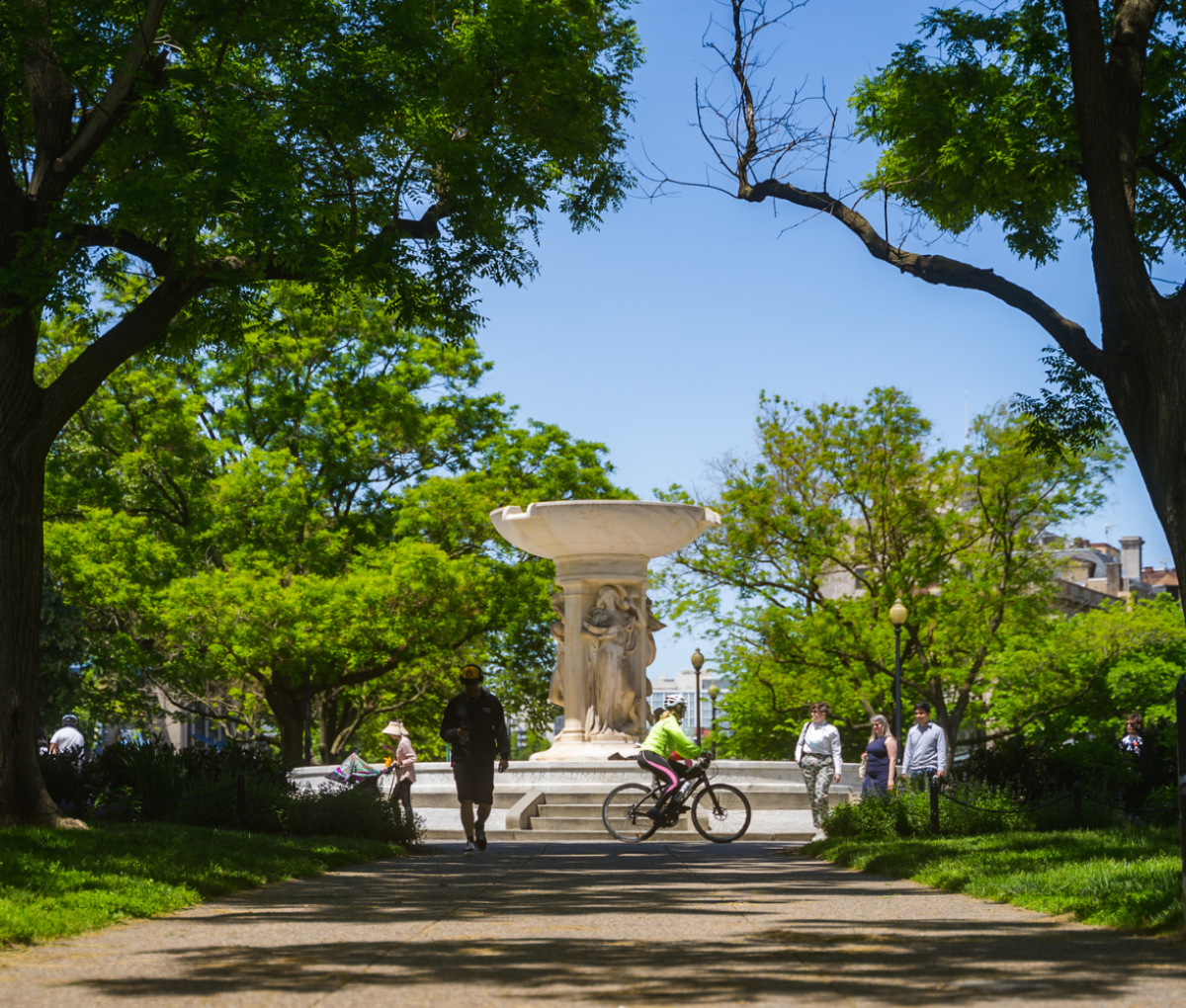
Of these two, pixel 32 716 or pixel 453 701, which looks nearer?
pixel 32 716

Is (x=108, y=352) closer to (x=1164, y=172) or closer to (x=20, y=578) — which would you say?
(x=20, y=578)

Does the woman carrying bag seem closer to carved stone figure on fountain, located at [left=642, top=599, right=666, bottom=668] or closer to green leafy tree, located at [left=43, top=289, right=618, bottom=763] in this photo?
carved stone figure on fountain, located at [left=642, top=599, right=666, bottom=668]

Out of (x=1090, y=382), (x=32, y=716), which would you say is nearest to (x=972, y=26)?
(x=1090, y=382)

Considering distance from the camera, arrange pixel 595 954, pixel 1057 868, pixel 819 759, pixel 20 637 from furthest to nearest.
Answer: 1. pixel 819 759
2. pixel 20 637
3. pixel 1057 868
4. pixel 595 954

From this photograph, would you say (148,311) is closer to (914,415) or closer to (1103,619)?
(914,415)

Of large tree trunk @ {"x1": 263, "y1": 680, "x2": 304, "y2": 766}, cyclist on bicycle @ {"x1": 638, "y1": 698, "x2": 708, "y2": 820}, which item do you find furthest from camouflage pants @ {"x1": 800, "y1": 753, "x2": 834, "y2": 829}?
large tree trunk @ {"x1": 263, "y1": 680, "x2": 304, "y2": 766}

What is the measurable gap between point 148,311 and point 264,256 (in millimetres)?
1093

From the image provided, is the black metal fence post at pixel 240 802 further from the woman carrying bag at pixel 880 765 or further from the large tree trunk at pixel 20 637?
the woman carrying bag at pixel 880 765

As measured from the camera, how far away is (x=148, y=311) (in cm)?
1247

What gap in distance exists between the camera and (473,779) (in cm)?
1461

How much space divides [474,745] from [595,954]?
8296 mm

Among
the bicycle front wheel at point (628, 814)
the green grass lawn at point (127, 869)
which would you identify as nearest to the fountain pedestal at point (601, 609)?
the bicycle front wheel at point (628, 814)

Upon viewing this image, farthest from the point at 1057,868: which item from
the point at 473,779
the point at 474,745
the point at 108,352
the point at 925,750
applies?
the point at 108,352

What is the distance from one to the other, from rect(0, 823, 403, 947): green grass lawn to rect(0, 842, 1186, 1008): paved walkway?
197mm
